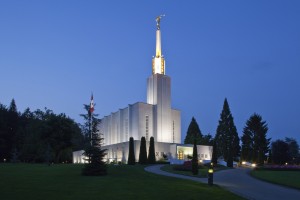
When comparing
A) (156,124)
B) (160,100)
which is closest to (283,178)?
(156,124)

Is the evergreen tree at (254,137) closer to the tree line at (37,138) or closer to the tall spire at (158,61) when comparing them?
the tall spire at (158,61)

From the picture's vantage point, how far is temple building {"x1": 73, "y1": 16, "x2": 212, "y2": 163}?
207 feet

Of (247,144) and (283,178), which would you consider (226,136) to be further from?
(283,178)

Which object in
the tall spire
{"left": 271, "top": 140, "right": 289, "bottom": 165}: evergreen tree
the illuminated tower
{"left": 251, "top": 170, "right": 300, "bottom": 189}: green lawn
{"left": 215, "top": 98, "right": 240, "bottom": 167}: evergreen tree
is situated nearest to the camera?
{"left": 251, "top": 170, "right": 300, "bottom": 189}: green lawn

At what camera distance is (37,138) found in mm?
68938

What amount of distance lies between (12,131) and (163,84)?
115 feet

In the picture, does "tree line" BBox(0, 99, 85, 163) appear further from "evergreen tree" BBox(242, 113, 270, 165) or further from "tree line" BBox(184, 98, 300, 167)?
"evergreen tree" BBox(242, 113, 270, 165)

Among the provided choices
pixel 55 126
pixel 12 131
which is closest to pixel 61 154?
pixel 55 126

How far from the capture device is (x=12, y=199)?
14195 mm

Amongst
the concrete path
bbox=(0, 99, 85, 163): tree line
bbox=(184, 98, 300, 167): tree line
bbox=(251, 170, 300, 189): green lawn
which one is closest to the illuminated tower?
bbox=(184, 98, 300, 167): tree line

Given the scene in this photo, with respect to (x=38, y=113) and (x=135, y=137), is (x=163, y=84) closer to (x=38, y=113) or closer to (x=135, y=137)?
(x=135, y=137)

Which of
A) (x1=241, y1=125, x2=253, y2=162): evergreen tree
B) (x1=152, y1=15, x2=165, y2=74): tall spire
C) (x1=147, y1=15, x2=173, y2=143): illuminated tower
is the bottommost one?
(x1=241, y1=125, x2=253, y2=162): evergreen tree

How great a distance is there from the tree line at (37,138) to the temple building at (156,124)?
7101mm

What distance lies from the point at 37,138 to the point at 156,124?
72.9 feet
